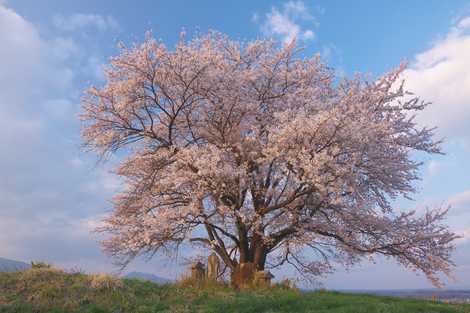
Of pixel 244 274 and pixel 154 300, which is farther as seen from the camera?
pixel 244 274

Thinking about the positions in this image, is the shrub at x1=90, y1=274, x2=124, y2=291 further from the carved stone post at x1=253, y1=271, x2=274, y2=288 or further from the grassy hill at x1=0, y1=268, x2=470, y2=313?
the carved stone post at x1=253, y1=271, x2=274, y2=288

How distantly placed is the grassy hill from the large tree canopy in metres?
2.99

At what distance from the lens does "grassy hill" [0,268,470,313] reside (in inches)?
537

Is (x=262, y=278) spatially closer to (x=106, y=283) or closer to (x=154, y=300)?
(x=154, y=300)

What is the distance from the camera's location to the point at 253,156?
19938 mm

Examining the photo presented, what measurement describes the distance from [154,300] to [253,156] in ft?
24.5

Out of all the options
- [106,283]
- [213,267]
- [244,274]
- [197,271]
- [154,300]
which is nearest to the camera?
[154,300]

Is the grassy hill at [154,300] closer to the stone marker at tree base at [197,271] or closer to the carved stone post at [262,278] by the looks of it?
the carved stone post at [262,278]

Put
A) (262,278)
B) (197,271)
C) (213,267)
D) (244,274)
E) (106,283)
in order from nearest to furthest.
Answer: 1. (106,283)
2. (262,278)
3. (244,274)
4. (197,271)
5. (213,267)

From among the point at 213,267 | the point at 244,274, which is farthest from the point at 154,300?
the point at 213,267

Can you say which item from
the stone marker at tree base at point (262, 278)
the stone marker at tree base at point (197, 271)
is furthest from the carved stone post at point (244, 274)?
the stone marker at tree base at point (197, 271)

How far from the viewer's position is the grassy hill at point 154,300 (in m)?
13.6

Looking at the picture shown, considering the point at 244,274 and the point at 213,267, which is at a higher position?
the point at 213,267

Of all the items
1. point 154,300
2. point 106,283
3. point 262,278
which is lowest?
point 154,300
